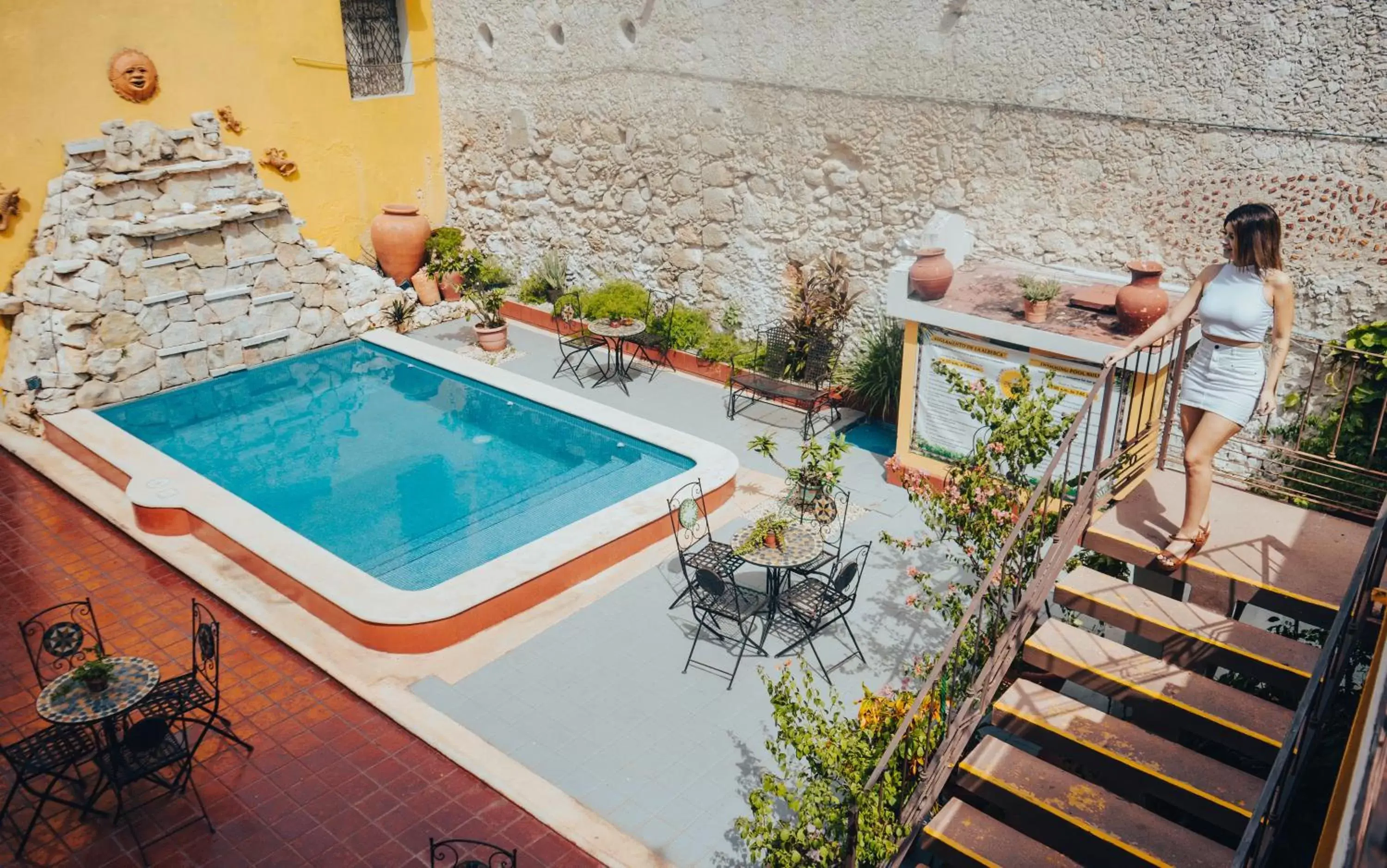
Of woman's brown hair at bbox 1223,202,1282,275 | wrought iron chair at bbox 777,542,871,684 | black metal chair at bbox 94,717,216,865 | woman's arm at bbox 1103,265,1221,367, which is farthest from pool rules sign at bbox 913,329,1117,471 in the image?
black metal chair at bbox 94,717,216,865

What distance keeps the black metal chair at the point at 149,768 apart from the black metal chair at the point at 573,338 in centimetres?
654

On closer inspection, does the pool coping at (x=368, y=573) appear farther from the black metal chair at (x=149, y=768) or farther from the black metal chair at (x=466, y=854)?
the black metal chair at (x=466, y=854)

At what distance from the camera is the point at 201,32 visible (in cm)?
1226

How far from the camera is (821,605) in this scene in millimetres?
7188

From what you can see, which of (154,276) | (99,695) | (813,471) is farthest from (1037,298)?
(154,276)

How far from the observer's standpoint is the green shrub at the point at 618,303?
12.7 metres

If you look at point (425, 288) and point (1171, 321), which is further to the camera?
point (425, 288)

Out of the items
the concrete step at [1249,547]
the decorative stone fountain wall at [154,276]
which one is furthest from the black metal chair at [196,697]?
the decorative stone fountain wall at [154,276]

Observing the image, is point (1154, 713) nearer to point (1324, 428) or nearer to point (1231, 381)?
point (1231, 381)

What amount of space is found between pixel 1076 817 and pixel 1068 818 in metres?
0.03

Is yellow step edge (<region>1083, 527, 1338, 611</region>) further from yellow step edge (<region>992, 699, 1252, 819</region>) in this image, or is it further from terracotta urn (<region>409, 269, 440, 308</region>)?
terracotta urn (<region>409, 269, 440, 308</region>)

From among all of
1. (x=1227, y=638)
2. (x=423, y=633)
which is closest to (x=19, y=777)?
(x=423, y=633)

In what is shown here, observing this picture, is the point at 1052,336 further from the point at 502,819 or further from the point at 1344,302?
the point at 502,819

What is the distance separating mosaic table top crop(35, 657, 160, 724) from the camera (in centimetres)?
557
